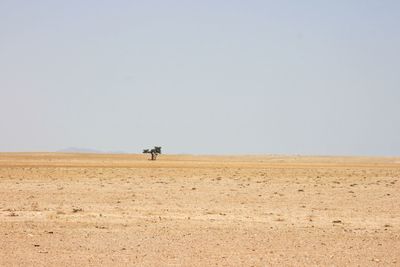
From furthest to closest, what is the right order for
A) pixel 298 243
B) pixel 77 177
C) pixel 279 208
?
pixel 77 177 < pixel 279 208 < pixel 298 243

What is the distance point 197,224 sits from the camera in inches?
650

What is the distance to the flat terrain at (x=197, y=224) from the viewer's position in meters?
12.0

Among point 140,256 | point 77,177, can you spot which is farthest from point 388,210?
point 77,177

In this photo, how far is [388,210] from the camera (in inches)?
797

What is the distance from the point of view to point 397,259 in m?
11.9

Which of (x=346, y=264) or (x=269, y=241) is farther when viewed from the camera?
(x=269, y=241)

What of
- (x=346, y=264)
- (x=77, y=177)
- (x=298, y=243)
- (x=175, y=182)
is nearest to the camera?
(x=346, y=264)

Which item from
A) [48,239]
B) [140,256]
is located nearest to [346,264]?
[140,256]

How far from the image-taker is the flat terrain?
39.3 feet

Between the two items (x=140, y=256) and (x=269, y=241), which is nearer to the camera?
(x=140, y=256)

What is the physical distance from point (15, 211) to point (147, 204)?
466 centimetres

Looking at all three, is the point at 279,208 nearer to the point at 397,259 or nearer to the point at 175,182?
the point at 397,259

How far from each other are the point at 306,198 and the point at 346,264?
497 inches

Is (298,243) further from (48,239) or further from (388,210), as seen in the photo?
(388,210)
